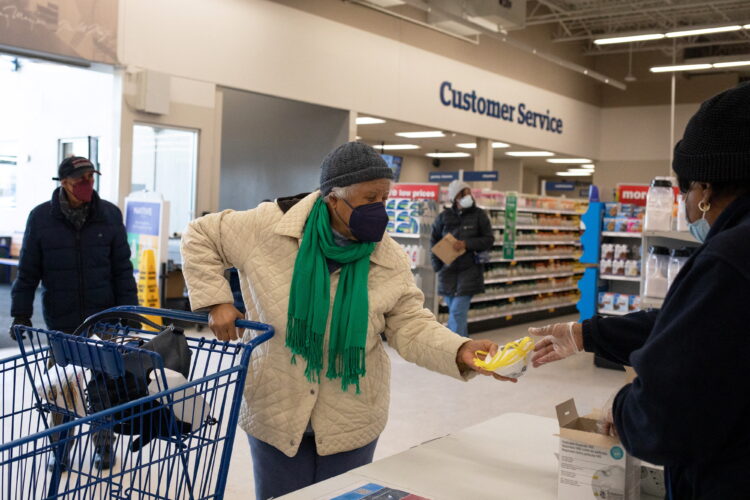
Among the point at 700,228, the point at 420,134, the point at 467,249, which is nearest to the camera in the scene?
the point at 700,228

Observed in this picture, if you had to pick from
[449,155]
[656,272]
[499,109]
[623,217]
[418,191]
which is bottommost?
[656,272]

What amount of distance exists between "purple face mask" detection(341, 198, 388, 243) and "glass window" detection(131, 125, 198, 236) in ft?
23.6

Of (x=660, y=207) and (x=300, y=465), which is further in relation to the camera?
(x=660, y=207)

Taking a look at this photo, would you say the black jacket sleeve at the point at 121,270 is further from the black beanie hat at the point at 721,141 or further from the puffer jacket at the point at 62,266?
the black beanie hat at the point at 721,141

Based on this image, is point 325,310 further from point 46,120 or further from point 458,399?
point 46,120

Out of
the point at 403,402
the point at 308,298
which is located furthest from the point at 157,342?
the point at 403,402

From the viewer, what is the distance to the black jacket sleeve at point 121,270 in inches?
170

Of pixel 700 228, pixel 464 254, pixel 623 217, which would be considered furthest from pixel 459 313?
pixel 700 228

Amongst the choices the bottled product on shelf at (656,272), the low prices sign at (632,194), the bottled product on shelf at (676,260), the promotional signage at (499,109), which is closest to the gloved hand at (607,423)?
the bottled product on shelf at (676,260)

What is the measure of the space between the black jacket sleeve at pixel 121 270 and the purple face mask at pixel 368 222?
8.46 feet

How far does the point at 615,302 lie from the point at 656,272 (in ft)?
7.13

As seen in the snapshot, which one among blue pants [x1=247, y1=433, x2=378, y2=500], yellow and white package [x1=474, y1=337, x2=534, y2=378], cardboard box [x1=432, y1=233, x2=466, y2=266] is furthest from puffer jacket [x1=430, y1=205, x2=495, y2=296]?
yellow and white package [x1=474, y1=337, x2=534, y2=378]

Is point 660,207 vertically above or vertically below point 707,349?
above

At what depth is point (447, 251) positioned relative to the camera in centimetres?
810
